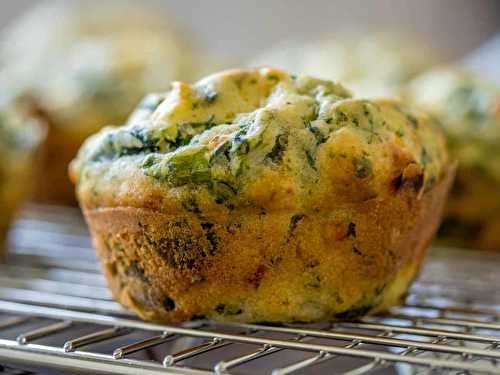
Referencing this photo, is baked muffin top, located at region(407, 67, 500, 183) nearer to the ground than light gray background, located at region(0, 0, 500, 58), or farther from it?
nearer to the ground

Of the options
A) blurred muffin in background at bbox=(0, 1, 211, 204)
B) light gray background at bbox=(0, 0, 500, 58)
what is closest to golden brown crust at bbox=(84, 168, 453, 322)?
blurred muffin in background at bbox=(0, 1, 211, 204)

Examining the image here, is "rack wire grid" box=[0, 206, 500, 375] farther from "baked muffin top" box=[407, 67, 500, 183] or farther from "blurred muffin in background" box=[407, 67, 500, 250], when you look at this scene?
"baked muffin top" box=[407, 67, 500, 183]

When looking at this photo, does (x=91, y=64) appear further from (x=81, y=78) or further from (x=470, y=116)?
(x=470, y=116)

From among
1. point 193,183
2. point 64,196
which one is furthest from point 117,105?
point 193,183

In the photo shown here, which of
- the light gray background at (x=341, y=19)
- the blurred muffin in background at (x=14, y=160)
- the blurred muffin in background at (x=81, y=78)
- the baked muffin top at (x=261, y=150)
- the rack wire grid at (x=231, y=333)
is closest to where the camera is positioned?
the rack wire grid at (x=231, y=333)

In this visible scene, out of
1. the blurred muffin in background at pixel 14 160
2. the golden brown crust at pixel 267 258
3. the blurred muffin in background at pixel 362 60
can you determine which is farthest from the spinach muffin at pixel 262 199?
the blurred muffin in background at pixel 362 60

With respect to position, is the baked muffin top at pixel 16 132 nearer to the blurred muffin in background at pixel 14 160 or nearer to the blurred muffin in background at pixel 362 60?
the blurred muffin in background at pixel 14 160

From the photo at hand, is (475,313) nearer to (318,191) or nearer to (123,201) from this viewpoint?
(318,191)
